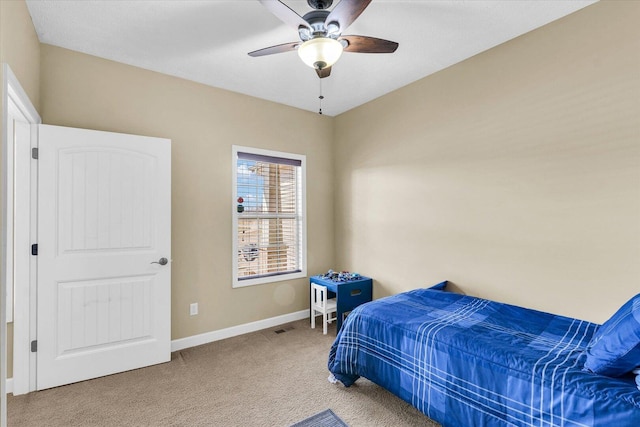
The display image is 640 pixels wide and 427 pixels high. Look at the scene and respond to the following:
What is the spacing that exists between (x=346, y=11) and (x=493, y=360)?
2.01 m

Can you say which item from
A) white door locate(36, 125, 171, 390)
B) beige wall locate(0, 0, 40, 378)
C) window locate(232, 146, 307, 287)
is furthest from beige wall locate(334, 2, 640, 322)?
beige wall locate(0, 0, 40, 378)

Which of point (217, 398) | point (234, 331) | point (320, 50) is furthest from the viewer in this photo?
point (234, 331)

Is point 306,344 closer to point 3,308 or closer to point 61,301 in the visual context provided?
point 61,301

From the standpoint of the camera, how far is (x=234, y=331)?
3479 mm

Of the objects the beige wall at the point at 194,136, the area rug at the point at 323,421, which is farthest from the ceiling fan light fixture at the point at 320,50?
the area rug at the point at 323,421

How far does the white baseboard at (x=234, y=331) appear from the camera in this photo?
316 cm

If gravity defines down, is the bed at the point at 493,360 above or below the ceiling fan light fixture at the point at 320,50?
below

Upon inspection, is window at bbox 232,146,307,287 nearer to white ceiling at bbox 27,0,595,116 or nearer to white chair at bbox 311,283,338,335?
white chair at bbox 311,283,338,335

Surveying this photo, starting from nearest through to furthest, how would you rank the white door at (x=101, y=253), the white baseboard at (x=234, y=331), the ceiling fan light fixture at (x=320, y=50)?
the ceiling fan light fixture at (x=320, y=50), the white door at (x=101, y=253), the white baseboard at (x=234, y=331)

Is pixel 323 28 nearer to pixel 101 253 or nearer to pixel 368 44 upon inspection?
pixel 368 44

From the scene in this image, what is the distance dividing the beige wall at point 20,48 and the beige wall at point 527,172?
3.10 metres

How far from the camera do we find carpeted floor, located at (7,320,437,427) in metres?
2.07

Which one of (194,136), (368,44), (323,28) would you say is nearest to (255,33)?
(323,28)

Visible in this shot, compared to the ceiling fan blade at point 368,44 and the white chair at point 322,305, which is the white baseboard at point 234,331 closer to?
the white chair at point 322,305
